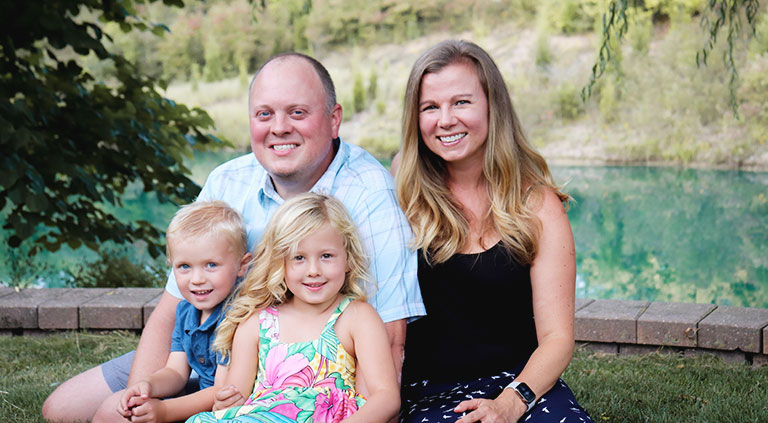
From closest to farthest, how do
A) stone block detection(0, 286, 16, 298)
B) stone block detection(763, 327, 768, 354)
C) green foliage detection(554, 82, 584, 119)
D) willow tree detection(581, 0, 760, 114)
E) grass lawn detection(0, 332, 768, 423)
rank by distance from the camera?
grass lawn detection(0, 332, 768, 423) < stone block detection(763, 327, 768, 354) < willow tree detection(581, 0, 760, 114) < stone block detection(0, 286, 16, 298) < green foliage detection(554, 82, 584, 119)

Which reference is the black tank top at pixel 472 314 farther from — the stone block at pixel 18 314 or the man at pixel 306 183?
the stone block at pixel 18 314

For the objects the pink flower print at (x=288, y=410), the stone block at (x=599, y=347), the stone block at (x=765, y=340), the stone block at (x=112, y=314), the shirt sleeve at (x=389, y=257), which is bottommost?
the stone block at (x=599, y=347)

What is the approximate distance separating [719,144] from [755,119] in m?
0.54

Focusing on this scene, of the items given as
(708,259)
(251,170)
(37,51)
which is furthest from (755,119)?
(251,170)

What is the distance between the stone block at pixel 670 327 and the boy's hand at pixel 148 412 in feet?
6.51

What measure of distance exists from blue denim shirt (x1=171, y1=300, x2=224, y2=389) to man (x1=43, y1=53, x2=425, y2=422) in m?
0.11

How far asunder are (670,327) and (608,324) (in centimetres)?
23

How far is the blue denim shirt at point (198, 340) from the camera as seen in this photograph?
217 cm

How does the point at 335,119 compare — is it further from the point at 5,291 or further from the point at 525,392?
the point at 5,291

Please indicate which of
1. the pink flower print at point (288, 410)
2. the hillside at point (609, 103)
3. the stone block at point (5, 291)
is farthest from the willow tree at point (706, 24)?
the hillside at point (609, 103)

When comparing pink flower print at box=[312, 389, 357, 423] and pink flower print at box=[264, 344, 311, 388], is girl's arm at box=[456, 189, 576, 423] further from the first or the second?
pink flower print at box=[264, 344, 311, 388]

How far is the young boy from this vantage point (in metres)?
2.04

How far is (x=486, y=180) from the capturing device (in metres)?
2.28

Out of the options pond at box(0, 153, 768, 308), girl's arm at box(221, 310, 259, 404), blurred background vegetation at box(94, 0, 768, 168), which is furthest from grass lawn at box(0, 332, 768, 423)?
blurred background vegetation at box(94, 0, 768, 168)
